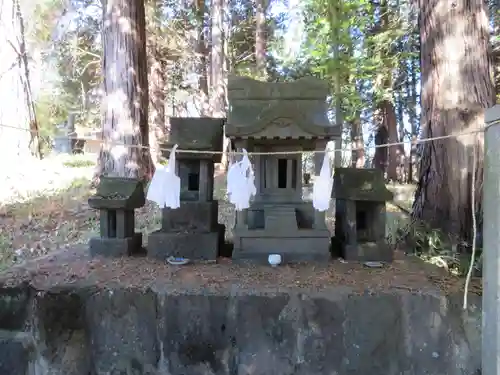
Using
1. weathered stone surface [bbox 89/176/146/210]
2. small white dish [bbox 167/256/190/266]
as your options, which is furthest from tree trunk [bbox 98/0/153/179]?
small white dish [bbox 167/256/190/266]

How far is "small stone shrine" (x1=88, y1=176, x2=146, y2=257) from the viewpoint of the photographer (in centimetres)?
347

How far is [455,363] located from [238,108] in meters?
2.44

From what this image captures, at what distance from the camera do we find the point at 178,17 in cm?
1181

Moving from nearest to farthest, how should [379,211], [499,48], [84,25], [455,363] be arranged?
[455,363]
[379,211]
[499,48]
[84,25]

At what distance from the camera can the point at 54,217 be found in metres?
6.14

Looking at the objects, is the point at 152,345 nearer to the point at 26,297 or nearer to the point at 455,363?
the point at 26,297

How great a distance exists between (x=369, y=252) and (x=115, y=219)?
227 cm

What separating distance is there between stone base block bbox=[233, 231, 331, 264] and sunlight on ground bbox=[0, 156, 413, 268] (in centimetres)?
154

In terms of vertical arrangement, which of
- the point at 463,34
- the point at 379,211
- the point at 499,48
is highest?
the point at 499,48

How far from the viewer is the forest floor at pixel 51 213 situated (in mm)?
5219

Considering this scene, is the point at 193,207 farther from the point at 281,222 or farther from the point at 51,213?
the point at 51,213

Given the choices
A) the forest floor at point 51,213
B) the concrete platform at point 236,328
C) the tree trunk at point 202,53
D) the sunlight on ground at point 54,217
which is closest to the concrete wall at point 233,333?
the concrete platform at point 236,328

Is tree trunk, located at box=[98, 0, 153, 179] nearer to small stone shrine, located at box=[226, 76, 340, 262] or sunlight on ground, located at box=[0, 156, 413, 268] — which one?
sunlight on ground, located at box=[0, 156, 413, 268]

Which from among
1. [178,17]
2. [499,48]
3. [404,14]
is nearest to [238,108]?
[499,48]
